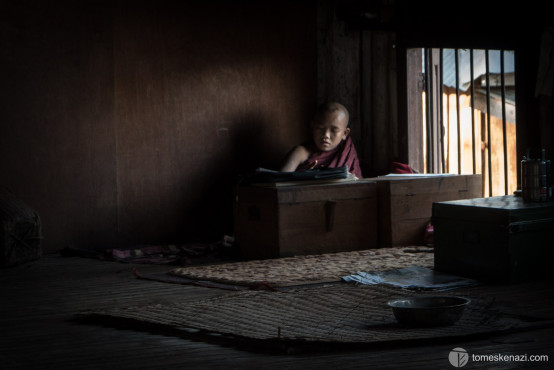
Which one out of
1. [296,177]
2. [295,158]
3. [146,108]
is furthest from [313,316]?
[146,108]

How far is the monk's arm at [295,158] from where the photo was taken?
599 cm

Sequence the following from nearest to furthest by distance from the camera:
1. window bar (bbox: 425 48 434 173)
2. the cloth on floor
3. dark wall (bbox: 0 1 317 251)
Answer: the cloth on floor, dark wall (bbox: 0 1 317 251), window bar (bbox: 425 48 434 173)

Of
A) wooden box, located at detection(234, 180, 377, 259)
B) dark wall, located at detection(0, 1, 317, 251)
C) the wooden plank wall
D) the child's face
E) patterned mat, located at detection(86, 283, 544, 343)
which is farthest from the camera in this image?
the wooden plank wall

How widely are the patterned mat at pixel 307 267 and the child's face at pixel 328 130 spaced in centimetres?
118

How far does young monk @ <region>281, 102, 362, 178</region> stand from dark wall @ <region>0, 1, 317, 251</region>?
0.38 metres

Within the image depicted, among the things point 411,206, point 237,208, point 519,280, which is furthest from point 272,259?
point 519,280

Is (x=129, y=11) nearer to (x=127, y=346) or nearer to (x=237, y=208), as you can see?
(x=237, y=208)

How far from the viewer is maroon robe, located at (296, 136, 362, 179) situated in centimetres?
606

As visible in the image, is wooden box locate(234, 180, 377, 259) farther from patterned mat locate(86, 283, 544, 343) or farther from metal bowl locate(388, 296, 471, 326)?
metal bowl locate(388, 296, 471, 326)

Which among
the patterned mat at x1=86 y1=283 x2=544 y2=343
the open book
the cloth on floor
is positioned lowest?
the patterned mat at x1=86 y1=283 x2=544 y2=343

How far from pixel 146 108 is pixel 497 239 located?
3067 mm

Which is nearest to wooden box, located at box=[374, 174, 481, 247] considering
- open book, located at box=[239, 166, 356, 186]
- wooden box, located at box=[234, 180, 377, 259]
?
wooden box, located at box=[234, 180, 377, 259]

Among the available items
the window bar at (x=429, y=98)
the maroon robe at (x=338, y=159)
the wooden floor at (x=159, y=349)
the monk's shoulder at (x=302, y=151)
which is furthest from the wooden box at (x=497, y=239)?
the window bar at (x=429, y=98)

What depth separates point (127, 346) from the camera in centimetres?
295
